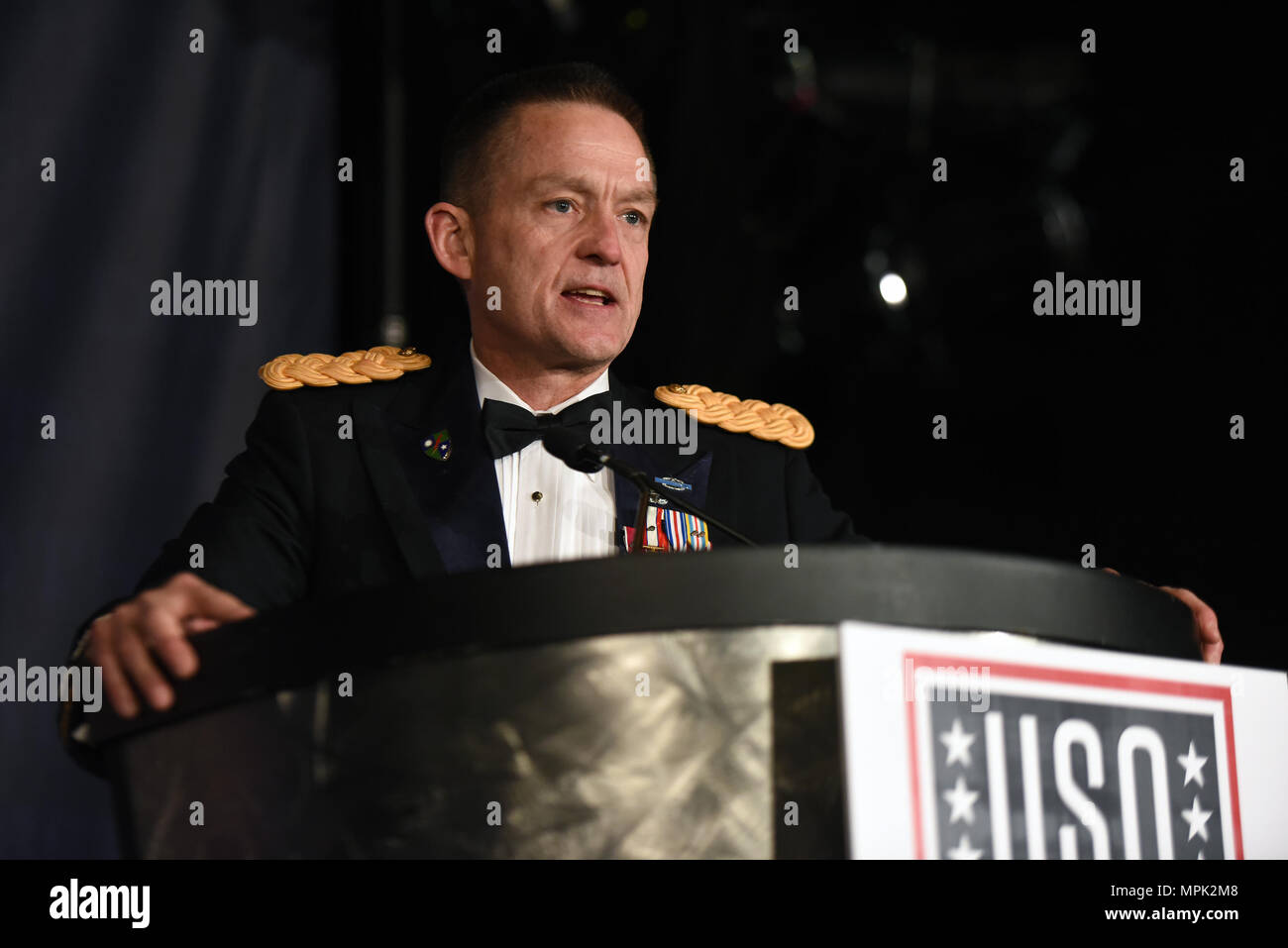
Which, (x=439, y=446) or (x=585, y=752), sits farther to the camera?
(x=439, y=446)

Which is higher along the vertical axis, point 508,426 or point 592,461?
point 508,426

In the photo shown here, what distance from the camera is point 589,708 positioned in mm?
1007

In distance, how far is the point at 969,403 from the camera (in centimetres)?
361

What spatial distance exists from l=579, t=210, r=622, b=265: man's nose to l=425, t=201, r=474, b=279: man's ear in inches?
10.9

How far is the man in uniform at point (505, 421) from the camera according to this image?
175 cm

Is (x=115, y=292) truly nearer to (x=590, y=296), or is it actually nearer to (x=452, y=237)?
(x=452, y=237)

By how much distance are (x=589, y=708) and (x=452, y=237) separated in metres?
1.40

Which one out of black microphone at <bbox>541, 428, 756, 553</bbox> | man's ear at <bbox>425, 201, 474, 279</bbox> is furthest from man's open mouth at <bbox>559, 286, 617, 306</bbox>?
black microphone at <bbox>541, 428, 756, 553</bbox>

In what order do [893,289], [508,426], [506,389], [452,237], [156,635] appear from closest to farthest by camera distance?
[156,635] < [508,426] < [506,389] < [452,237] < [893,289]

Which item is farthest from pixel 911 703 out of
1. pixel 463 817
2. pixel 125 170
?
pixel 125 170

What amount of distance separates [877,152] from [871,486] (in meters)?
0.89

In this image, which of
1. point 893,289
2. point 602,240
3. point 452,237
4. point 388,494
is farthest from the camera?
point 893,289

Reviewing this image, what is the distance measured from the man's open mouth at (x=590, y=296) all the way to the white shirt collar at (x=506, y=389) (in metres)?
0.14

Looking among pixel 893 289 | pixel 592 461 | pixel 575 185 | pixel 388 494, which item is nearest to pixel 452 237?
pixel 575 185
